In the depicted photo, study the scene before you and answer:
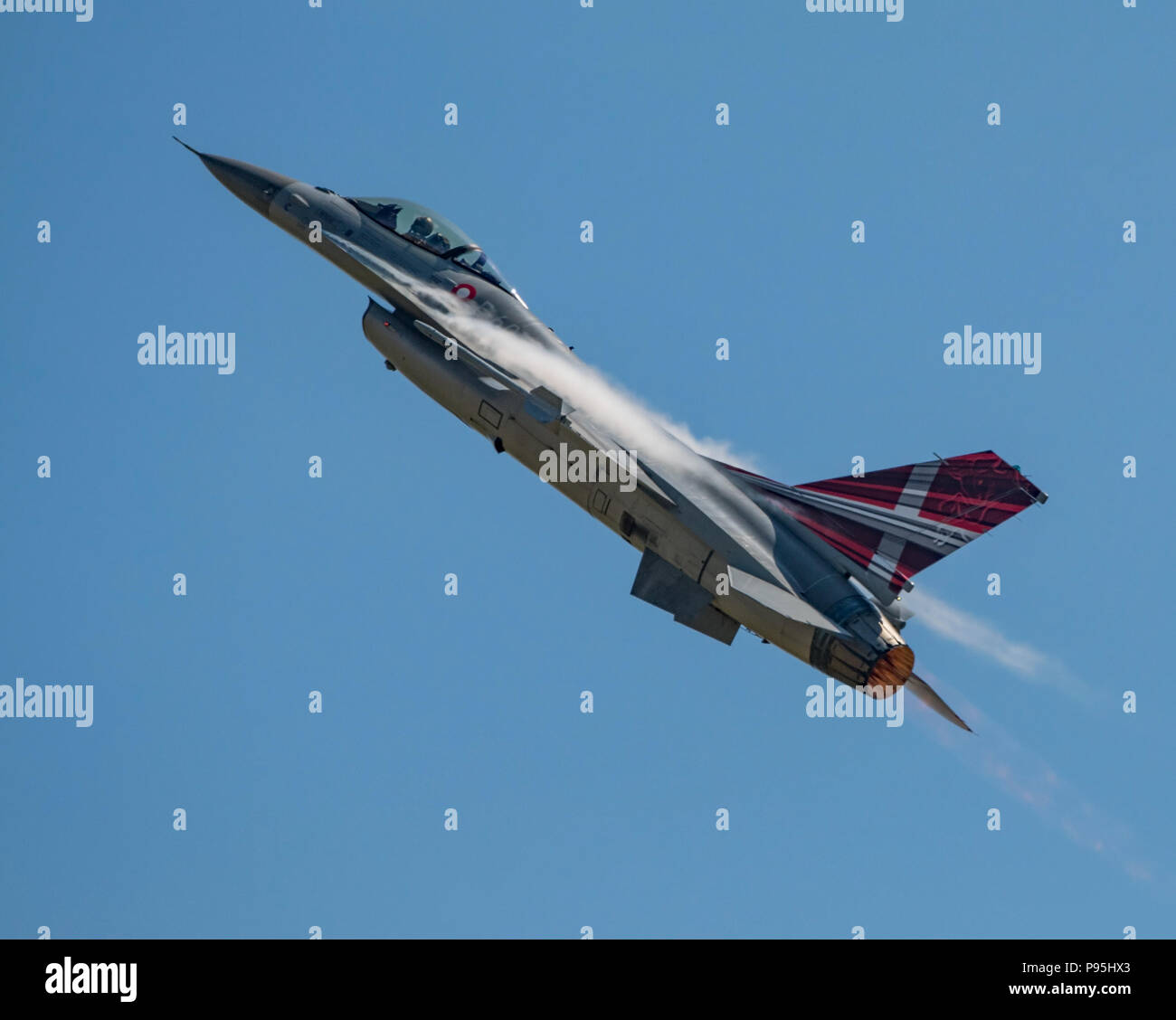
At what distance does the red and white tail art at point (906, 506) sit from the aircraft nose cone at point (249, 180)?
33.4 feet

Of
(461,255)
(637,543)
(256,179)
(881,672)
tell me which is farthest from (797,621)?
(256,179)

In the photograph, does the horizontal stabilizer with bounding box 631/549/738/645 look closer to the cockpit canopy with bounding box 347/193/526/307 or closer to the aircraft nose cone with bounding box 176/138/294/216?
the cockpit canopy with bounding box 347/193/526/307

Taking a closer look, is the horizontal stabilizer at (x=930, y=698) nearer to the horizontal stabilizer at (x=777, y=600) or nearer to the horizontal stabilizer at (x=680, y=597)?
the horizontal stabilizer at (x=777, y=600)

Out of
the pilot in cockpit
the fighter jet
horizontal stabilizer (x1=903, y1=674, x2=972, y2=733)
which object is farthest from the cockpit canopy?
horizontal stabilizer (x1=903, y1=674, x2=972, y2=733)

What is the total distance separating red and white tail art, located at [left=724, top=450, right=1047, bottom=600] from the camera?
27.1m

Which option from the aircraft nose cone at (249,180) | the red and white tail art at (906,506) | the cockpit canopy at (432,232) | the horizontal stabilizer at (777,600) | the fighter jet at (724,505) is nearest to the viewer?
the horizontal stabilizer at (777,600)

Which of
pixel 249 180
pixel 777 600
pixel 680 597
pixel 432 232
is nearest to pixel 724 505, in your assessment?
pixel 680 597

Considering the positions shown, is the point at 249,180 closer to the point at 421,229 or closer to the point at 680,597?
the point at 421,229

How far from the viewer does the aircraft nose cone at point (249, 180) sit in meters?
32.2

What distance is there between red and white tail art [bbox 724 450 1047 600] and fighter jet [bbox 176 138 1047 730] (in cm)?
2

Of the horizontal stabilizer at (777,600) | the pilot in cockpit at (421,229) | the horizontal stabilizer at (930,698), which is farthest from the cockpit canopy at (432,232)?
the horizontal stabilizer at (930,698)

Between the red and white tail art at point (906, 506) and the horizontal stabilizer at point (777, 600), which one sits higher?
the red and white tail art at point (906, 506)

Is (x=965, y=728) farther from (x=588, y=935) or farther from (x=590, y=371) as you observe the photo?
(x=590, y=371)

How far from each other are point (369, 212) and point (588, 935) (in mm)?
12922
